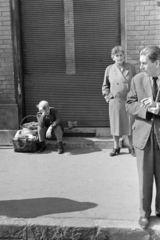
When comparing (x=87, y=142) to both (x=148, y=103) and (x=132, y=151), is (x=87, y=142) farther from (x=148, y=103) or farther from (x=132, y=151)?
(x=148, y=103)

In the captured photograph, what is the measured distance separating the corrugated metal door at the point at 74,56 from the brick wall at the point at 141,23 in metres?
0.43

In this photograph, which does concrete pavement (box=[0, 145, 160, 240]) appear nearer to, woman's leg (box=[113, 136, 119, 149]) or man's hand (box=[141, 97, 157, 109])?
woman's leg (box=[113, 136, 119, 149])

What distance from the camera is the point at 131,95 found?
4.05 metres

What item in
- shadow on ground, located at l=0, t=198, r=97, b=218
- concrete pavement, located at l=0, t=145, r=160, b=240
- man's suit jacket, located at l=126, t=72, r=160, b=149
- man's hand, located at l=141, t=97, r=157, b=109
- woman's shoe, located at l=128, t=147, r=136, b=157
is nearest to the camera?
man's hand, located at l=141, t=97, r=157, b=109

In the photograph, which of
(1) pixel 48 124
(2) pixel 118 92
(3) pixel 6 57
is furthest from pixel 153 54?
(3) pixel 6 57

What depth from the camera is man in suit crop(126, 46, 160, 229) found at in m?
3.79

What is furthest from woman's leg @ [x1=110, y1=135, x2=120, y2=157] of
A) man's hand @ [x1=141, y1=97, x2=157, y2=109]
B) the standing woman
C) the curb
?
man's hand @ [x1=141, y1=97, x2=157, y2=109]

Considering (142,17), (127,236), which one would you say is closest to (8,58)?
(142,17)

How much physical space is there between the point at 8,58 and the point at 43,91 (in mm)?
986

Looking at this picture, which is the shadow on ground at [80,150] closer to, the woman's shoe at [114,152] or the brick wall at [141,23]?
the woman's shoe at [114,152]

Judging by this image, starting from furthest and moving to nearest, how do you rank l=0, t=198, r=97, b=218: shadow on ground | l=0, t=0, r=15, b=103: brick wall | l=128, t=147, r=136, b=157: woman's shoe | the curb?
l=0, t=0, r=15, b=103: brick wall, l=128, t=147, r=136, b=157: woman's shoe, l=0, t=198, r=97, b=218: shadow on ground, the curb

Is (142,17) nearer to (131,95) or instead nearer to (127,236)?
(131,95)

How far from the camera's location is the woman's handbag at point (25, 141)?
7.12 metres

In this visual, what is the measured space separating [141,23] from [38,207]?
4075mm
